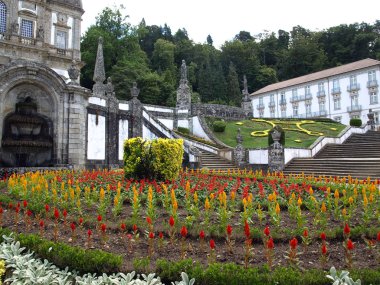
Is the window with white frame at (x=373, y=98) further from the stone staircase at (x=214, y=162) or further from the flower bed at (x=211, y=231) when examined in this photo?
the flower bed at (x=211, y=231)

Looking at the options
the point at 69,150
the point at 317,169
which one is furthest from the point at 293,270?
the point at 317,169

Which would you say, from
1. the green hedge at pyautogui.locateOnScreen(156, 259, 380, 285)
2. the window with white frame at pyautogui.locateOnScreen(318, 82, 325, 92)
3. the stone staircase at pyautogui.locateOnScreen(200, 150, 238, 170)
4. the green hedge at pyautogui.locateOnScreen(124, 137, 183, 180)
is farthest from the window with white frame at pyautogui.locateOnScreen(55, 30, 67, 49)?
the window with white frame at pyautogui.locateOnScreen(318, 82, 325, 92)

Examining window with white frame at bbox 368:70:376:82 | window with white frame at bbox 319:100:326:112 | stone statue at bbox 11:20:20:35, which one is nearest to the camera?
stone statue at bbox 11:20:20:35

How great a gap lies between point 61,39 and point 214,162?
65.6 ft

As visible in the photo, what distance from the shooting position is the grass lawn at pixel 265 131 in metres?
27.8

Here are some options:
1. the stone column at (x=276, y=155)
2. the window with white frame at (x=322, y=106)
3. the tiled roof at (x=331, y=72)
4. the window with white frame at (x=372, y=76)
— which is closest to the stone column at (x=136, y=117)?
the stone column at (x=276, y=155)

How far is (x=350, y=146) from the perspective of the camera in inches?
997

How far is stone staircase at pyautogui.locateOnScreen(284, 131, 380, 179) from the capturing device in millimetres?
17812

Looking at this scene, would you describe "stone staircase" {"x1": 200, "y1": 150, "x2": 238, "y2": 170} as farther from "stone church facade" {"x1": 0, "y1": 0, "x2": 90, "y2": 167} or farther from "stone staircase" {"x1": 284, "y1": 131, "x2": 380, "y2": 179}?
"stone church facade" {"x1": 0, "y1": 0, "x2": 90, "y2": 167}

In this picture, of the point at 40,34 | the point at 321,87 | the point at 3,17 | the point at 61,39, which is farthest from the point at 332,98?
the point at 3,17

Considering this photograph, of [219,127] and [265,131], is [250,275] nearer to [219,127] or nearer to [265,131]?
[219,127]

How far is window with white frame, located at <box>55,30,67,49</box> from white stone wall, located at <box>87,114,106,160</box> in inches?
657

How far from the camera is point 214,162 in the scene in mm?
23172

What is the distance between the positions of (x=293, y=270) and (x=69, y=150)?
14423 mm
